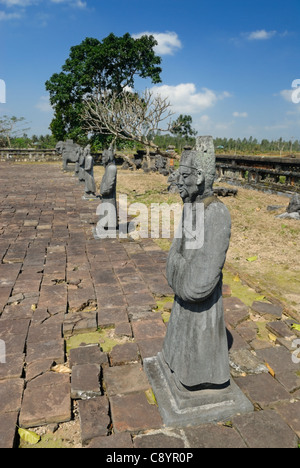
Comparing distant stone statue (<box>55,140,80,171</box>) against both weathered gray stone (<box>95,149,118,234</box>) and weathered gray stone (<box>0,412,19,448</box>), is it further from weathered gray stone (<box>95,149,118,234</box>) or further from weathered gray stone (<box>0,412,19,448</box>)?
weathered gray stone (<box>0,412,19,448</box>)

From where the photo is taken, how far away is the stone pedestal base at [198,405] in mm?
2326

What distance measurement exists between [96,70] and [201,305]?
26101mm

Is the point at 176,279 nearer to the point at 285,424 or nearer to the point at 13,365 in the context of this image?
the point at 285,424

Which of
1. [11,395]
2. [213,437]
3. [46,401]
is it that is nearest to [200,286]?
[213,437]

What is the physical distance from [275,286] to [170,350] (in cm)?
288

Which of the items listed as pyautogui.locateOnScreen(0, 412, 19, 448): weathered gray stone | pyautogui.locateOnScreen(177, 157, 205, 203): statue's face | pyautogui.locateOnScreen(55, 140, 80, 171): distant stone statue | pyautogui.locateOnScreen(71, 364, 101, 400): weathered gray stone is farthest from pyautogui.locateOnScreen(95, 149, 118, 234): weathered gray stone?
pyautogui.locateOnScreen(55, 140, 80, 171): distant stone statue

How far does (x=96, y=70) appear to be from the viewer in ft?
79.9

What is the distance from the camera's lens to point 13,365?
9.80ft

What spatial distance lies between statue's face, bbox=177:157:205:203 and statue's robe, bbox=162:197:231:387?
0.08 metres

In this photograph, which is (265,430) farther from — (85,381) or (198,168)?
(198,168)

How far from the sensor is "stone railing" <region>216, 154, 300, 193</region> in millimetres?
11352

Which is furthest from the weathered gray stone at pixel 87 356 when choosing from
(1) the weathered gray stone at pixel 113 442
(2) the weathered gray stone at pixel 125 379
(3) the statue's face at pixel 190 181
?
(3) the statue's face at pixel 190 181

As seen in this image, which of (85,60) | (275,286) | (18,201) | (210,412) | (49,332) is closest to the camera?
(210,412)
